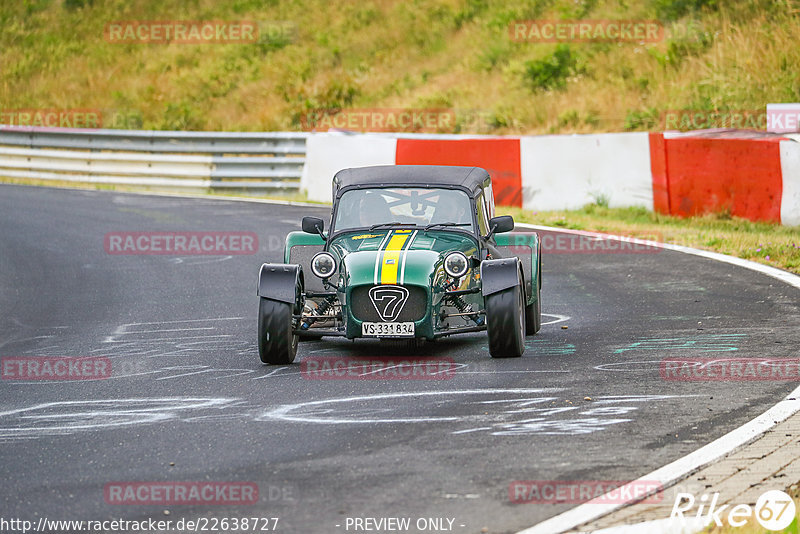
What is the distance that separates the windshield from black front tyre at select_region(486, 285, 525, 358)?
50.3 inches

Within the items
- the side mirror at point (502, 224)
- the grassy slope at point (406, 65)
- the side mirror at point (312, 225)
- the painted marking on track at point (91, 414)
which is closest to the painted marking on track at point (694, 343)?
the side mirror at point (502, 224)

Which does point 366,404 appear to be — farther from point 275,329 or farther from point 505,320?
point 505,320

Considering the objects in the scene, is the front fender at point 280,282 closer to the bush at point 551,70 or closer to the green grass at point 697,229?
the green grass at point 697,229

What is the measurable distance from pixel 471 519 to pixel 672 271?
8.44m

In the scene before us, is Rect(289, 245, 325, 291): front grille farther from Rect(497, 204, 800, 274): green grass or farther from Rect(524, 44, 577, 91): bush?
Rect(524, 44, 577, 91): bush

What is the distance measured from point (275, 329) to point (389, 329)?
2.76ft

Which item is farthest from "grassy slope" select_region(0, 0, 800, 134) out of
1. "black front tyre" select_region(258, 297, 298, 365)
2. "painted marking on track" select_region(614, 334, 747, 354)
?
"black front tyre" select_region(258, 297, 298, 365)

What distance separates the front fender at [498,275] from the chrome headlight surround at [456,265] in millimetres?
143

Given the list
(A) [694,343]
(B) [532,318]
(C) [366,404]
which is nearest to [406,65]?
(B) [532,318]

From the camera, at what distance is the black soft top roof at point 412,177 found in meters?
9.90

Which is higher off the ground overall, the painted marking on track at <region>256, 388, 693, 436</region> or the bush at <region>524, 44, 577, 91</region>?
the bush at <region>524, 44, 577, 91</region>

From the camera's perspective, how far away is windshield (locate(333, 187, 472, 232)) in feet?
32.1

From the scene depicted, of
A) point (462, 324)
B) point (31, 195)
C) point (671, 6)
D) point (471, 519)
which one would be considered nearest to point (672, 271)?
point (462, 324)

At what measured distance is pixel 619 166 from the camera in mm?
17781
